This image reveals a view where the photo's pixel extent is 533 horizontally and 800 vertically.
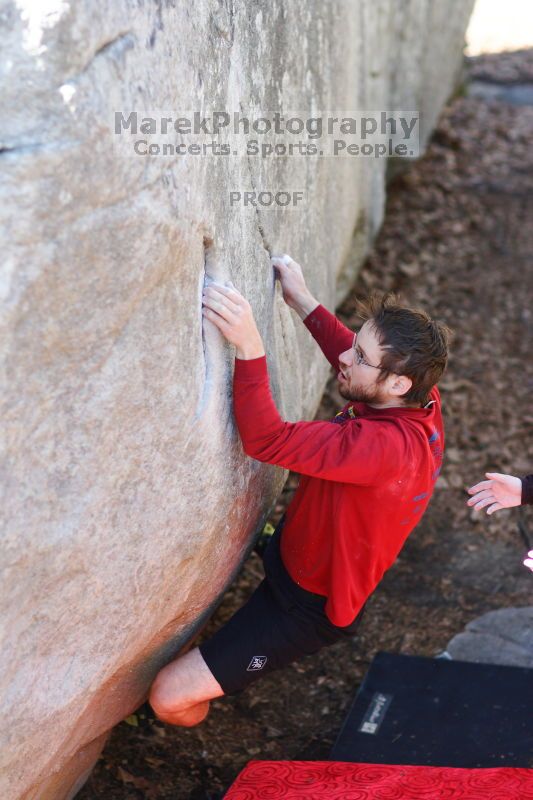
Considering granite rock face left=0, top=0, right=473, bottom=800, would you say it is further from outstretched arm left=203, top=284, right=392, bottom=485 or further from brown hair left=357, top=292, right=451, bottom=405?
brown hair left=357, top=292, right=451, bottom=405

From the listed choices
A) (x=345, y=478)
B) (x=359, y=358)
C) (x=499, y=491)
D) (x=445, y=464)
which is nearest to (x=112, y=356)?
(x=345, y=478)

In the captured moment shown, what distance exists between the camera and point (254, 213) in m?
2.96

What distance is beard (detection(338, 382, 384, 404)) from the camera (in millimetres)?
2898

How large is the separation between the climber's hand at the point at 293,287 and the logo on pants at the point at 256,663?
1.16 meters

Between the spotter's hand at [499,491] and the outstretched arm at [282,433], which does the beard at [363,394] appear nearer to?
the outstretched arm at [282,433]

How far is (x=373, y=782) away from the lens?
2.89 metres

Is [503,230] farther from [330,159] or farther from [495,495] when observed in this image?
[495,495]

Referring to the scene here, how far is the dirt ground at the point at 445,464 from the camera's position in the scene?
133 inches

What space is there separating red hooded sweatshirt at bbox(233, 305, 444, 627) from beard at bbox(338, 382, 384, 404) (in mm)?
50

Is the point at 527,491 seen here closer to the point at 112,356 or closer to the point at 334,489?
the point at 334,489

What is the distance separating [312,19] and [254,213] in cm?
113

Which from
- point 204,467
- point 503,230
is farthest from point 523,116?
point 204,467

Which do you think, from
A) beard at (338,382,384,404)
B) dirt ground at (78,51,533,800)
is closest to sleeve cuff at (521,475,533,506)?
beard at (338,382,384,404)

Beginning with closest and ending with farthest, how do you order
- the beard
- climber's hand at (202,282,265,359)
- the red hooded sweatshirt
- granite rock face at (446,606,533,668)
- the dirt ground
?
climber's hand at (202,282,265,359) < the red hooded sweatshirt < the beard < the dirt ground < granite rock face at (446,606,533,668)
